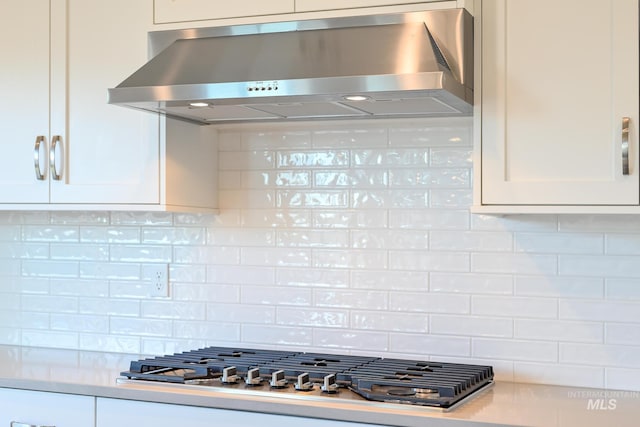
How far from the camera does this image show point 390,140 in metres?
3.01

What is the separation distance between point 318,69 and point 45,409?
1.36 m

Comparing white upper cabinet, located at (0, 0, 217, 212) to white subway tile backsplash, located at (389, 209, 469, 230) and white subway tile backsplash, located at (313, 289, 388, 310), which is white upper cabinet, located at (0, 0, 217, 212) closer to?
white subway tile backsplash, located at (313, 289, 388, 310)

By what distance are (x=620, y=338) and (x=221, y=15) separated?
1.61 m

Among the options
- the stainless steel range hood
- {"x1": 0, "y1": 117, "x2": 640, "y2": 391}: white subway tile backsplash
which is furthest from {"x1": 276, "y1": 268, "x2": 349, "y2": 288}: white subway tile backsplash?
the stainless steel range hood

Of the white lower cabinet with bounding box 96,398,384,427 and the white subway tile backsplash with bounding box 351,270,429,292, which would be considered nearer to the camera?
the white lower cabinet with bounding box 96,398,384,427

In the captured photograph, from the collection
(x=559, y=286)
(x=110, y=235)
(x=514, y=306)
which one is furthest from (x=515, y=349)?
(x=110, y=235)

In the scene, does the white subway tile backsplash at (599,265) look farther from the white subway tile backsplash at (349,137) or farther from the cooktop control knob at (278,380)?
the cooktop control knob at (278,380)

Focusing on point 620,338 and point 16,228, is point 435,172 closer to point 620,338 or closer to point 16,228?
point 620,338

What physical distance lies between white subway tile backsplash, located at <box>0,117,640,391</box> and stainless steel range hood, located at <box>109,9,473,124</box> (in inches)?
11.6

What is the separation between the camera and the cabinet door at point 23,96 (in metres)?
3.08

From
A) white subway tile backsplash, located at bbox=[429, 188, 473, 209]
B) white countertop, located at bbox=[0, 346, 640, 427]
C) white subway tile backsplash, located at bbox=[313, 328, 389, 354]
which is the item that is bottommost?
white countertop, located at bbox=[0, 346, 640, 427]

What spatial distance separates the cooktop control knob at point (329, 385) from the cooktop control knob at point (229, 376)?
0.93ft

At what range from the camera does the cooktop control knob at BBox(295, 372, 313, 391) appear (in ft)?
8.16

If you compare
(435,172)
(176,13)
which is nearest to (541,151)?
(435,172)
